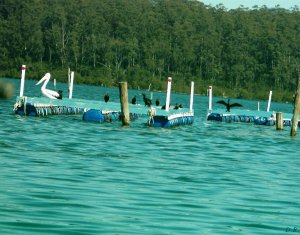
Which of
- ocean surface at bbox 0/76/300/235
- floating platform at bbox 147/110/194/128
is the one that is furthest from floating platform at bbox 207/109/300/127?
ocean surface at bbox 0/76/300/235

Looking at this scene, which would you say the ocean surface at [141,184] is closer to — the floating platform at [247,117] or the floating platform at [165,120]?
the floating platform at [165,120]

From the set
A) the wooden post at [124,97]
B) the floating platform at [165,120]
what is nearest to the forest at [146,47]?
the floating platform at [165,120]

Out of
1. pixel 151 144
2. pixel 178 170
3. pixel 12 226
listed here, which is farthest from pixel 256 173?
pixel 12 226

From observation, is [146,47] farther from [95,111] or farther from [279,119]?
[95,111]

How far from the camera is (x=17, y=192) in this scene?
54.0ft

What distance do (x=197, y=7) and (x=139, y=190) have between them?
594 ft

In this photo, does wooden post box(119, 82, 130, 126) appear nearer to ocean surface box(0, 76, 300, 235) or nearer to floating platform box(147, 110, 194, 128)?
floating platform box(147, 110, 194, 128)

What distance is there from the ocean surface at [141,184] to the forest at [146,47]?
105603mm

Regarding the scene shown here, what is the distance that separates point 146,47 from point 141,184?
458 feet

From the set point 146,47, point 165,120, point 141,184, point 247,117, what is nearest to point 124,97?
point 165,120

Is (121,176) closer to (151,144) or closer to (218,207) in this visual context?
(218,207)

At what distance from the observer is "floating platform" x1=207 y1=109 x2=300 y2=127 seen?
164 feet

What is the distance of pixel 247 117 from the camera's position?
50844 mm

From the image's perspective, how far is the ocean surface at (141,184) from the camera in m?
14.4
